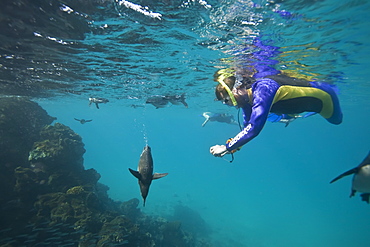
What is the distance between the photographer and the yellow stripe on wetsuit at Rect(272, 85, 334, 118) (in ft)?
12.2

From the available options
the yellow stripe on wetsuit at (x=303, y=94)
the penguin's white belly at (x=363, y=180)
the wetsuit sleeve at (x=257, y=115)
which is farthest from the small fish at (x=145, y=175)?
the penguin's white belly at (x=363, y=180)

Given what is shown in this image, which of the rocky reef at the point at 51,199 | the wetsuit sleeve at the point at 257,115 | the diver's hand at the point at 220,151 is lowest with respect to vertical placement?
the rocky reef at the point at 51,199

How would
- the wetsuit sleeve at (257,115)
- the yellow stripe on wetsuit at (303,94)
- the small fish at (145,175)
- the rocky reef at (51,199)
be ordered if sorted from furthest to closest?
the rocky reef at (51,199) < the yellow stripe on wetsuit at (303,94) < the small fish at (145,175) < the wetsuit sleeve at (257,115)

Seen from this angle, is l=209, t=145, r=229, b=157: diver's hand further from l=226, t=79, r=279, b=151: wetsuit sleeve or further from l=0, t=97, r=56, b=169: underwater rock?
l=0, t=97, r=56, b=169: underwater rock

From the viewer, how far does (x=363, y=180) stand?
7.84ft

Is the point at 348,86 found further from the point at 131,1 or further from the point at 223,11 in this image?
the point at 131,1

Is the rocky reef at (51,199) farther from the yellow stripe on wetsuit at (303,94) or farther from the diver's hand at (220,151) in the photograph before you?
the yellow stripe on wetsuit at (303,94)

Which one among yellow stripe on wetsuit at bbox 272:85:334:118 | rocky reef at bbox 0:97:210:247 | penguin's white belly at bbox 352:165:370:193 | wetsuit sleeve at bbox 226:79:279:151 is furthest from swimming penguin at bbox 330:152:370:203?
rocky reef at bbox 0:97:210:247

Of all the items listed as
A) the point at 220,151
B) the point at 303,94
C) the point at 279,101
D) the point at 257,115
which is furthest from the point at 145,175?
the point at 303,94

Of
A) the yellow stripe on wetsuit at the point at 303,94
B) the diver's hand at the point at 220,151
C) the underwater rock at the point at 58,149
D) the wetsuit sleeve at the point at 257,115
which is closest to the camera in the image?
the wetsuit sleeve at the point at 257,115

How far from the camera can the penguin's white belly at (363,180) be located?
237cm

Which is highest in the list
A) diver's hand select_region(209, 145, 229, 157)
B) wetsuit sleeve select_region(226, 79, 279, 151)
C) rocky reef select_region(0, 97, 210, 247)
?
wetsuit sleeve select_region(226, 79, 279, 151)

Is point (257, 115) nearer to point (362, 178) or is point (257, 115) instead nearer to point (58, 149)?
point (362, 178)

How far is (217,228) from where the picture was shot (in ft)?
85.9
